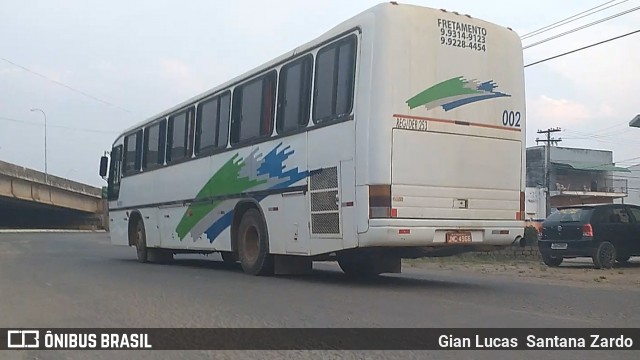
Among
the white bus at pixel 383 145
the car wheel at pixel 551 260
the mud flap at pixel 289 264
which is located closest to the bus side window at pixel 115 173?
the white bus at pixel 383 145

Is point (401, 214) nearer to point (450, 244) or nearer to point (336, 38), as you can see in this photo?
point (450, 244)

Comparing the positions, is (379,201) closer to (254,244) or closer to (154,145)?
(254,244)

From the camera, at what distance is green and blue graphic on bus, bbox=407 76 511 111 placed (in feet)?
31.9

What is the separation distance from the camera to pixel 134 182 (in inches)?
719

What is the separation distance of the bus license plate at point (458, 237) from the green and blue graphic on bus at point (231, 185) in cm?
230

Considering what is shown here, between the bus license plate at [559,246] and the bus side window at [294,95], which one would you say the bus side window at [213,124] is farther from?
the bus license plate at [559,246]

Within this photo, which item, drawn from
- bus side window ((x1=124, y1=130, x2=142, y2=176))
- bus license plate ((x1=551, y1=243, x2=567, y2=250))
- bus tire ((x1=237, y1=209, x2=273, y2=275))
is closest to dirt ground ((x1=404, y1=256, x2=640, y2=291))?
bus license plate ((x1=551, y1=243, x2=567, y2=250))

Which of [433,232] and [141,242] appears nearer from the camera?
[433,232]

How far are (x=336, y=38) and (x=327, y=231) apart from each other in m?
2.74

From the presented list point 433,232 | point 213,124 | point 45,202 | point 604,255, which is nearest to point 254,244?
point 213,124

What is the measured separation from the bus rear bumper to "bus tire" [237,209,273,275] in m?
2.84

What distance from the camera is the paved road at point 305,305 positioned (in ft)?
22.8

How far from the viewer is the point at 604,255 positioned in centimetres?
1616

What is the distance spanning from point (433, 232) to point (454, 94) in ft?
6.46
